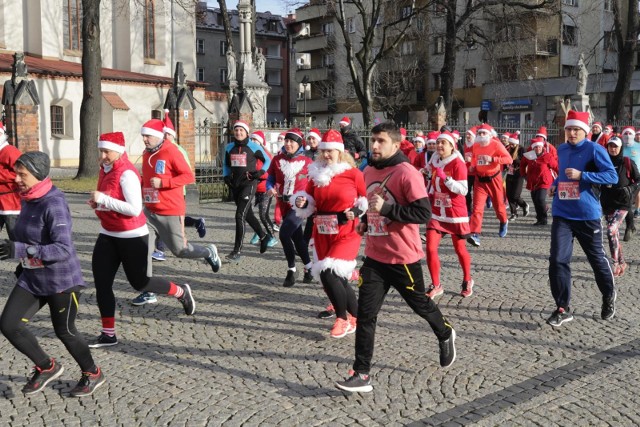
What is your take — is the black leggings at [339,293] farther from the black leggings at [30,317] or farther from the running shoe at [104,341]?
the black leggings at [30,317]

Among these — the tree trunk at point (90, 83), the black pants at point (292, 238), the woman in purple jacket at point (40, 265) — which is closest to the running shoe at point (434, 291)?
the black pants at point (292, 238)

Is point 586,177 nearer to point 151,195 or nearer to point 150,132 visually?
point 150,132

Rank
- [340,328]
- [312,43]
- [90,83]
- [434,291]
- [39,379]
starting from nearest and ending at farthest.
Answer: [39,379], [340,328], [434,291], [90,83], [312,43]

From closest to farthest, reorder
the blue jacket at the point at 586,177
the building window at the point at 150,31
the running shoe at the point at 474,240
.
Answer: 1. the blue jacket at the point at 586,177
2. the running shoe at the point at 474,240
3. the building window at the point at 150,31

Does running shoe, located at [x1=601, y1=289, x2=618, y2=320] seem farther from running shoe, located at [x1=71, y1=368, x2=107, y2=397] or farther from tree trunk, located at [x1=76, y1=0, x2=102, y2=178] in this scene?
tree trunk, located at [x1=76, y1=0, x2=102, y2=178]

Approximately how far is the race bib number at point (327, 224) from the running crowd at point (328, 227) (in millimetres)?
11

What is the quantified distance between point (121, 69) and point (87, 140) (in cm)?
1882

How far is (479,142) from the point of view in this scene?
40.0 ft

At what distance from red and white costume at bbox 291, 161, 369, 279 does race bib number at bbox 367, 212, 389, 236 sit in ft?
2.40

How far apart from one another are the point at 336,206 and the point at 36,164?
2.40m

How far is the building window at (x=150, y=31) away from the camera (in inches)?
1607

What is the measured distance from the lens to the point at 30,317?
4.75m

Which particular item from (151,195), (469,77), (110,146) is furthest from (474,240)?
(469,77)

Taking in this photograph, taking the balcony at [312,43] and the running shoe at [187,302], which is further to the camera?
the balcony at [312,43]
